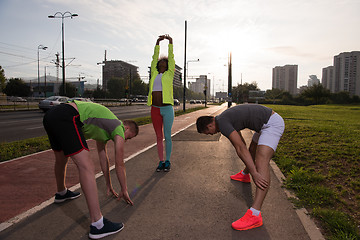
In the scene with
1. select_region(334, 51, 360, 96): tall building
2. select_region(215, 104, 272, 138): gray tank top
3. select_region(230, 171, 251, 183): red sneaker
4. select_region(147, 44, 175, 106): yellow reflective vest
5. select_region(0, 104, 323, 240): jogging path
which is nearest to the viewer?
select_region(0, 104, 323, 240): jogging path

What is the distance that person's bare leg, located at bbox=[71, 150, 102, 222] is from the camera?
2332 millimetres

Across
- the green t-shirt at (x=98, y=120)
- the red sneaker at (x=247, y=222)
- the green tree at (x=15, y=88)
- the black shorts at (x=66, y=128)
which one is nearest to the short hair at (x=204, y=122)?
the green t-shirt at (x=98, y=120)

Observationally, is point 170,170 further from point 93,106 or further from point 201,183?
point 93,106

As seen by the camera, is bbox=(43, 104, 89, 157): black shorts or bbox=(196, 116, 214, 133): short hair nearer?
bbox=(43, 104, 89, 157): black shorts

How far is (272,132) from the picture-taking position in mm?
2889

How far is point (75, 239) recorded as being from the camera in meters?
2.36

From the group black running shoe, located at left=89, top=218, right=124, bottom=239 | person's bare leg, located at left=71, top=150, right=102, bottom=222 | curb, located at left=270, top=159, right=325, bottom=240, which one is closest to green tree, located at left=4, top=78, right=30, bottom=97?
person's bare leg, located at left=71, top=150, right=102, bottom=222

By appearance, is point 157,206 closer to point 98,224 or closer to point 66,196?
point 98,224

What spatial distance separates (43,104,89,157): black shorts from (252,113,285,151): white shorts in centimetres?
193

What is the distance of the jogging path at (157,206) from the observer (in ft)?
8.22

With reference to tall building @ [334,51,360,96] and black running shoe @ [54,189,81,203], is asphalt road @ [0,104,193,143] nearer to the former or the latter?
black running shoe @ [54,189,81,203]

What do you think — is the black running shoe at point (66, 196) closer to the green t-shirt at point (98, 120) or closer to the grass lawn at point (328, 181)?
the green t-shirt at point (98, 120)

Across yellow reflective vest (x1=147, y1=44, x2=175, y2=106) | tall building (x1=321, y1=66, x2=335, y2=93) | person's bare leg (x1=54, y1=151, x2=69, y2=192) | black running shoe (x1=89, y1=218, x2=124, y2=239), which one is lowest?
black running shoe (x1=89, y1=218, x2=124, y2=239)

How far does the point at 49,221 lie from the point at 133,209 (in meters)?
0.91
